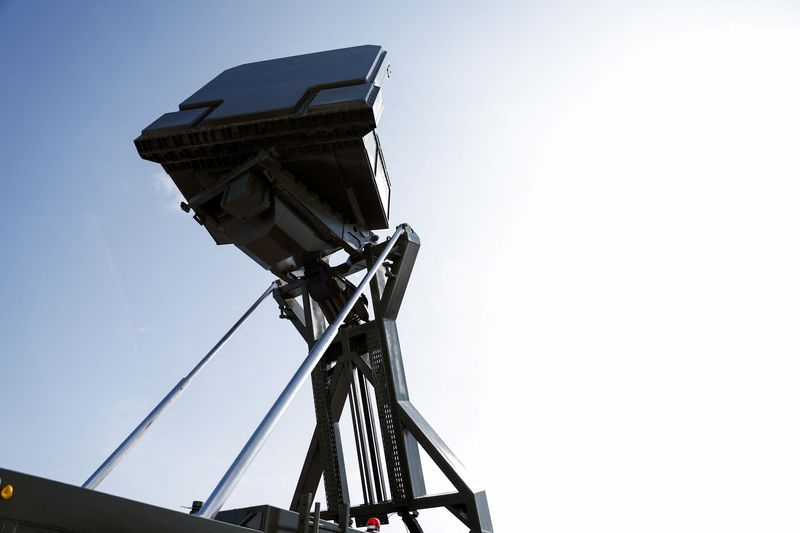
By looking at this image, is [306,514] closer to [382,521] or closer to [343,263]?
→ [382,521]

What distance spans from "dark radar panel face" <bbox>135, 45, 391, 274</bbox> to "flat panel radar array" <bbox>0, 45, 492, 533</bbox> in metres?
0.02

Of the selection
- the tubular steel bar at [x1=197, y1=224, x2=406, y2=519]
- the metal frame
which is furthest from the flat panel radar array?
the tubular steel bar at [x1=197, y1=224, x2=406, y2=519]

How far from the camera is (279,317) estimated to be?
899cm

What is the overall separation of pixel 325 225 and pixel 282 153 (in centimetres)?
128

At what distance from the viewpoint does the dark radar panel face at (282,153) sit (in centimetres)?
680

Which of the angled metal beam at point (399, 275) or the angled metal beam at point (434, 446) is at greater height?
the angled metal beam at point (399, 275)

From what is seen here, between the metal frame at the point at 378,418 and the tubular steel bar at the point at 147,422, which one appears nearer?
the tubular steel bar at the point at 147,422

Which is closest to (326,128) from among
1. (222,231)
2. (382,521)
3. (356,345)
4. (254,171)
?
(254,171)

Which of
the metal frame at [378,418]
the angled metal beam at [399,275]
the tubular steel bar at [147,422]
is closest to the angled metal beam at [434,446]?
the metal frame at [378,418]

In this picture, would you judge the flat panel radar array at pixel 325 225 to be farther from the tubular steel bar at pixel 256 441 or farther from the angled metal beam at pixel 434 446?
the tubular steel bar at pixel 256 441

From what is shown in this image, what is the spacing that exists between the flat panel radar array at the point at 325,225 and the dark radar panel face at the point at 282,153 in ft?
0.06

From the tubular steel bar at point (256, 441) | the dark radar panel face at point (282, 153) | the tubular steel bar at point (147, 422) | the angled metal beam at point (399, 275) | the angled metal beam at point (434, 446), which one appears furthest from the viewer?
the angled metal beam at point (399, 275)

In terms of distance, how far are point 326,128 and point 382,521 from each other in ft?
17.1

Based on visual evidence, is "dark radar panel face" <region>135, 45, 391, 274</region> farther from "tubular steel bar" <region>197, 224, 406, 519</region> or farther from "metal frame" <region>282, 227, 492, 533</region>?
"tubular steel bar" <region>197, 224, 406, 519</region>
